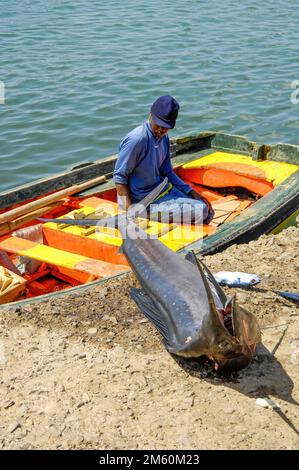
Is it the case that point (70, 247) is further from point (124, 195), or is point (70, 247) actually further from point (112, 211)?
point (124, 195)

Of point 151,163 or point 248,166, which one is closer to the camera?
point 151,163

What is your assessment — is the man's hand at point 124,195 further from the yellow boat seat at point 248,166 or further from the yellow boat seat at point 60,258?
the yellow boat seat at point 248,166

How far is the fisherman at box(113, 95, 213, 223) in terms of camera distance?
693 centimetres

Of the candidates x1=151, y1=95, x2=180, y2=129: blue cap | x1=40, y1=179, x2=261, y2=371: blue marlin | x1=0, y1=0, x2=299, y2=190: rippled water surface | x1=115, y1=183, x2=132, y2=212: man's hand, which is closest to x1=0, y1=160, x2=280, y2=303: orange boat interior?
x1=115, y1=183, x2=132, y2=212: man's hand

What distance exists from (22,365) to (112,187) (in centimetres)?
383

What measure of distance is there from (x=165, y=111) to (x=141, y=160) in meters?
0.68

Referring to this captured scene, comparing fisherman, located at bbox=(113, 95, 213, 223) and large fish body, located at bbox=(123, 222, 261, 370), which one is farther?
fisherman, located at bbox=(113, 95, 213, 223)

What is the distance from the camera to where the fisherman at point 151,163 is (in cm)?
693

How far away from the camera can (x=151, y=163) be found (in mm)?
7324

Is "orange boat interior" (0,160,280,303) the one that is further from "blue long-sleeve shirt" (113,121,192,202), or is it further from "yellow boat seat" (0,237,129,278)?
"blue long-sleeve shirt" (113,121,192,202)

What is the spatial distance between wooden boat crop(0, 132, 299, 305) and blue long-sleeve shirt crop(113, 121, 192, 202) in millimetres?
440

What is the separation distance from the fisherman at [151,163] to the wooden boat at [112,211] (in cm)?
33

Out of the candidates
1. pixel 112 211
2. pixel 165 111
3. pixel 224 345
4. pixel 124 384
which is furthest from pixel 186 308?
pixel 112 211

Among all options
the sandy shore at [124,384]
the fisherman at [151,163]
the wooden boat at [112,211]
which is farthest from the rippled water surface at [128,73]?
the sandy shore at [124,384]
